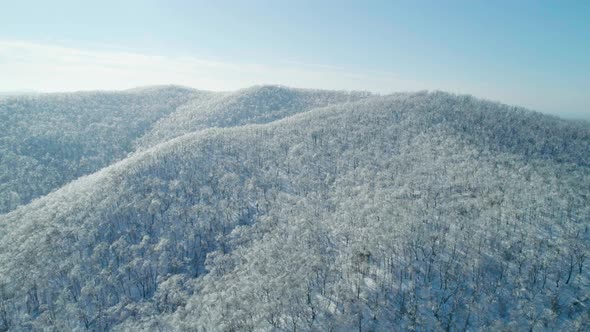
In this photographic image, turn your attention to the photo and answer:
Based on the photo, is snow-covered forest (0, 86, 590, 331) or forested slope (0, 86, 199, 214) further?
forested slope (0, 86, 199, 214)

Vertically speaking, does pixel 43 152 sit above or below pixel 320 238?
below

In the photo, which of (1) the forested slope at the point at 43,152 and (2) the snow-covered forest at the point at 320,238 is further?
(1) the forested slope at the point at 43,152

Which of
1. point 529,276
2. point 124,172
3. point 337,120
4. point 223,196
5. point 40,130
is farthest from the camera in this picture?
point 40,130

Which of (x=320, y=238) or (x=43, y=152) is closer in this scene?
(x=320, y=238)

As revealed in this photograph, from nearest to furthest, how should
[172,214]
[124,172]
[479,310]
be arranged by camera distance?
[479,310] < [172,214] < [124,172]

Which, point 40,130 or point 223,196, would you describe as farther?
point 40,130

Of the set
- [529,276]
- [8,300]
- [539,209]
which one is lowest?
[8,300]

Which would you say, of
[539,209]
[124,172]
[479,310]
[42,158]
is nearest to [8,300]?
[124,172]

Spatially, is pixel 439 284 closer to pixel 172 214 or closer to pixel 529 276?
pixel 529 276
